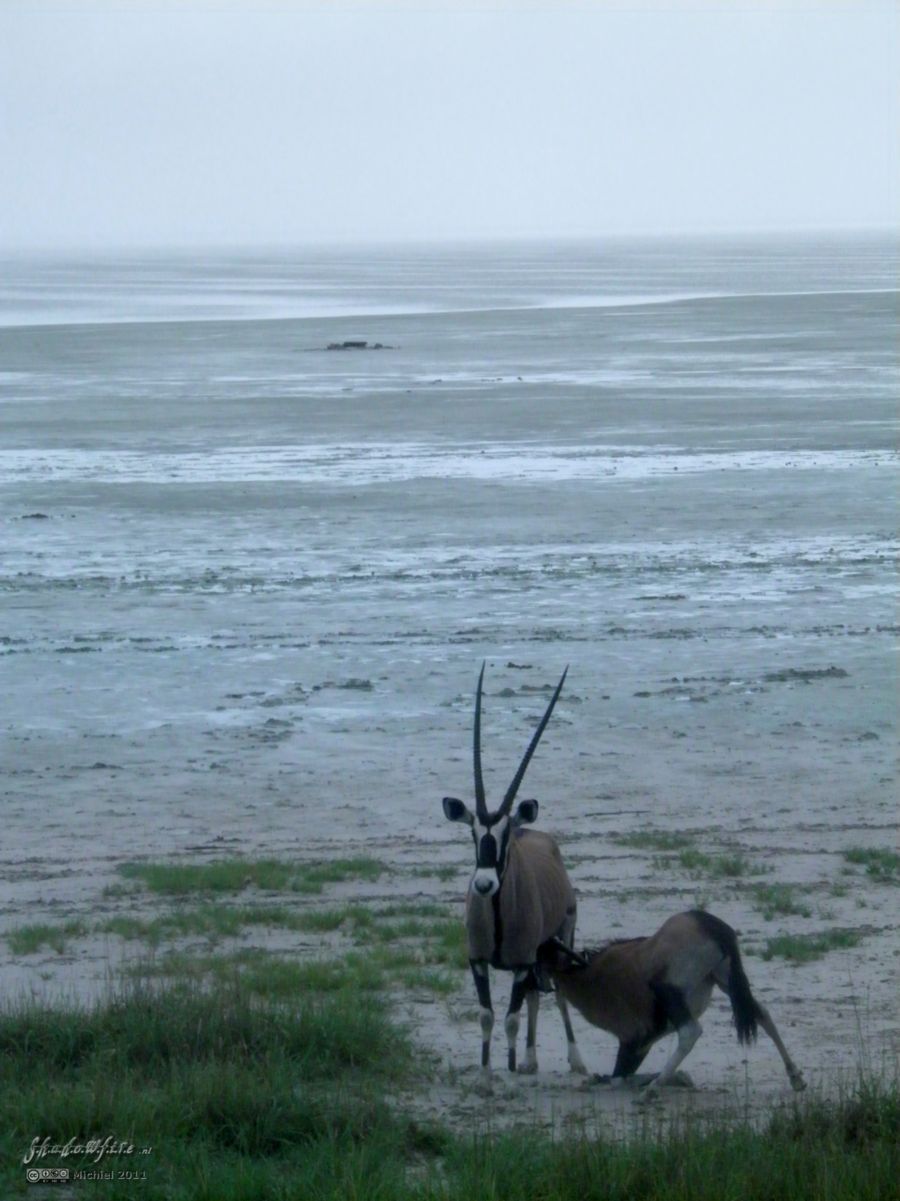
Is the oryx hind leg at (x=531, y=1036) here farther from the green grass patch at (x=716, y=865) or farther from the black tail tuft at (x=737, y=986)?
the green grass patch at (x=716, y=865)

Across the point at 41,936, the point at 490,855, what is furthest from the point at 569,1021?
the point at 41,936

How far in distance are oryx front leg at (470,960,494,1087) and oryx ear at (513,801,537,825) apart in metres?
0.67

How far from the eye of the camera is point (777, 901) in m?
10.3

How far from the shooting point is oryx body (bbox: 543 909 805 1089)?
7.73m

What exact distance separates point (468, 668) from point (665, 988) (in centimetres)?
873

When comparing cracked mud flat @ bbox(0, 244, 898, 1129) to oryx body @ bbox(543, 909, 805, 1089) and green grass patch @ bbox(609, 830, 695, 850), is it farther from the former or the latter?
oryx body @ bbox(543, 909, 805, 1089)

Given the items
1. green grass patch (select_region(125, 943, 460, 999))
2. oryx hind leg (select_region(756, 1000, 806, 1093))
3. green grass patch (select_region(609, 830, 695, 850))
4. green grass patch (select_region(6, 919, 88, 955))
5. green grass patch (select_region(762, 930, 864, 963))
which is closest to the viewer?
oryx hind leg (select_region(756, 1000, 806, 1093))

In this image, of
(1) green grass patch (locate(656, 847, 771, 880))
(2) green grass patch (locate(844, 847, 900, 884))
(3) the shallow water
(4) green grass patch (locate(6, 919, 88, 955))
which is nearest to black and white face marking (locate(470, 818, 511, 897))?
(4) green grass patch (locate(6, 919, 88, 955))

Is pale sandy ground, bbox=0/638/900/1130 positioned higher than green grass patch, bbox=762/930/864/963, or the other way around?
→ green grass patch, bbox=762/930/864/963

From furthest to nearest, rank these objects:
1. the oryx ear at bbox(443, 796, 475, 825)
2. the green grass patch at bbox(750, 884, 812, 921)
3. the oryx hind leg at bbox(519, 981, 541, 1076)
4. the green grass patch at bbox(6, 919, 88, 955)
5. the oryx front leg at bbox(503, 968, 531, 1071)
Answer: the green grass patch at bbox(750, 884, 812, 921), the green grass patch at bbox(6, 919, 88, 955), the oryx hind leg at bbox(519, 981, 541, 1076), the oryx front leg at bbox(503, 968, 531, 1071), the oryx ear at bbox(443, 796, 475, 825)

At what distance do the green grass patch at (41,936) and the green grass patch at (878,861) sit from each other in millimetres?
4547

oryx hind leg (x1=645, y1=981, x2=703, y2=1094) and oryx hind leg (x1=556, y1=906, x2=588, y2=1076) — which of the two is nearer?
oryx hind leg (x1=645, y1=981, x2=703, y2=1094)

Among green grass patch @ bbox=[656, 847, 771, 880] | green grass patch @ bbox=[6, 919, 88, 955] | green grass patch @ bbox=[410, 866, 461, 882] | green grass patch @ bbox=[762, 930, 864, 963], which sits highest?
green grass patch @ bbox=[762, 930, 864, 963]

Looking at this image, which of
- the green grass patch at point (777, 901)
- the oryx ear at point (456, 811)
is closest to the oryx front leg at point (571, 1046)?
the oryx ear at point (456, 811)
